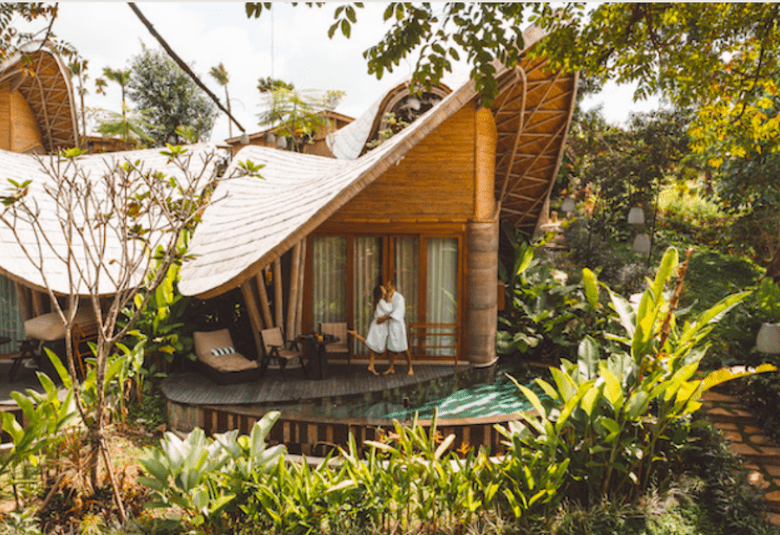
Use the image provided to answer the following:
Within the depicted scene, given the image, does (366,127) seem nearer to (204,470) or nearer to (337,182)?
(337,182)

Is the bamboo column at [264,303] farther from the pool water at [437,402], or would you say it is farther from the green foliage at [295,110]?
the green foliage at [295,110]

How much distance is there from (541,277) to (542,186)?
235cm

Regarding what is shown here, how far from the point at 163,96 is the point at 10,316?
65.9 feet

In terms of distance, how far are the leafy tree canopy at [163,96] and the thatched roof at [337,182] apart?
631 inches

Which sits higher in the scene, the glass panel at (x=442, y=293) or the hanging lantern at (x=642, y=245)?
the hanging lantern at (x=642, y=245)

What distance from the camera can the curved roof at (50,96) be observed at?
15.3 m

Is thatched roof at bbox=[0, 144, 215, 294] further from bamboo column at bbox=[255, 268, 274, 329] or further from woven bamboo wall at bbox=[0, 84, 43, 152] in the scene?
woven bamboo wall at bbox=[0, 84, 43, 152]

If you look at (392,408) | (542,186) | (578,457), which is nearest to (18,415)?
(392,408)

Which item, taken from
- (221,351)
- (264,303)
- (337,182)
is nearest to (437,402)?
(264,303)

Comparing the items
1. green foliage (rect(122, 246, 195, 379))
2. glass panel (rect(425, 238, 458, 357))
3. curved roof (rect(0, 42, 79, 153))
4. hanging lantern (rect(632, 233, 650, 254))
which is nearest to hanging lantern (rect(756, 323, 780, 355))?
glass panel (rect(425, 238, 458, 357))

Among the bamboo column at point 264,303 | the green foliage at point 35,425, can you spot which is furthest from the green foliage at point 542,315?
the green foliage at point 35,425

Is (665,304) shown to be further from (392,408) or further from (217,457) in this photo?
(217,457)

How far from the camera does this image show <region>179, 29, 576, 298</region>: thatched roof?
20.0 feet

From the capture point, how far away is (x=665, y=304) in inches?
195
